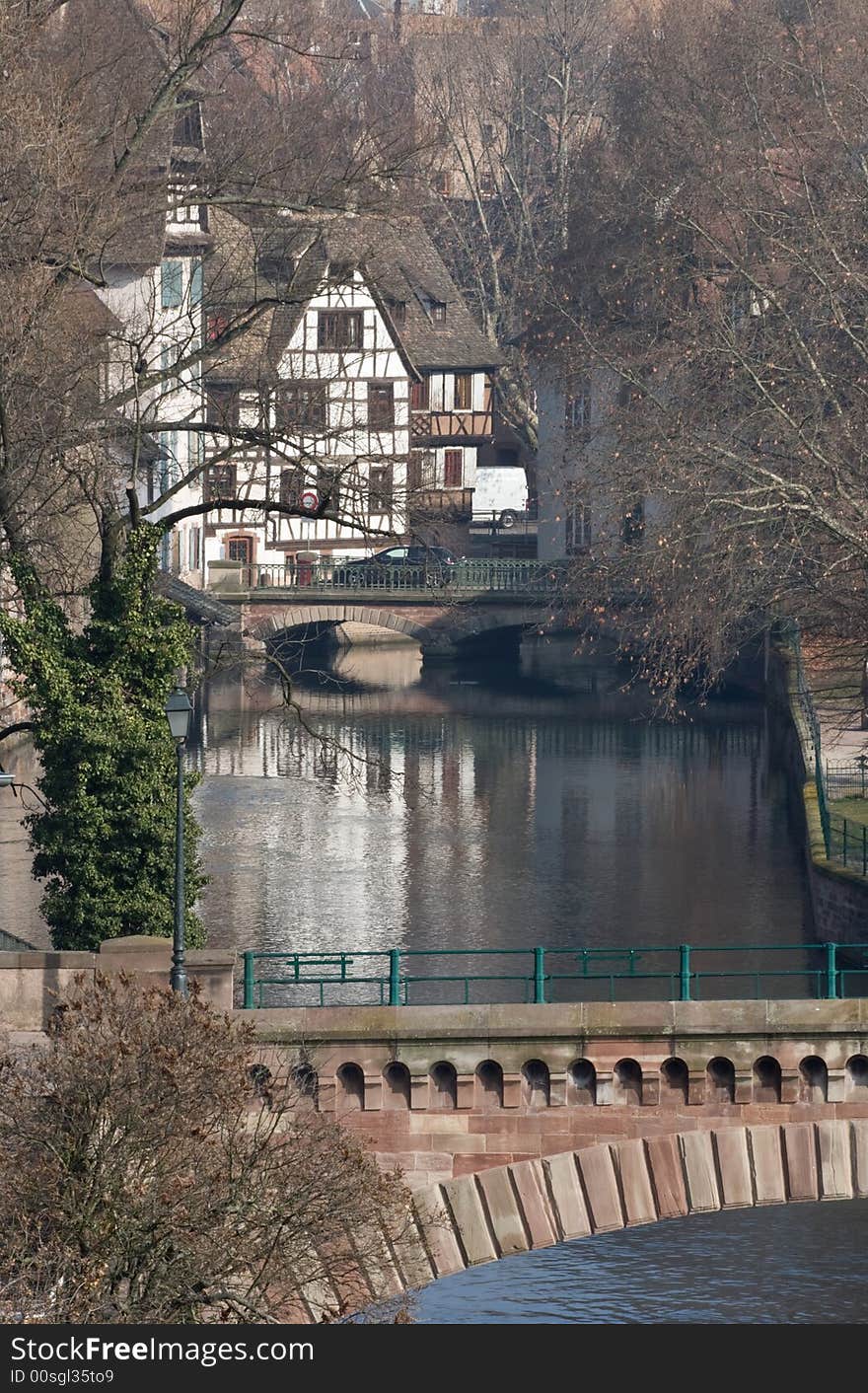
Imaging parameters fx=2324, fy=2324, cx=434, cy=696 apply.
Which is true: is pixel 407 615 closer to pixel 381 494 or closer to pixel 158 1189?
pixel 381 494

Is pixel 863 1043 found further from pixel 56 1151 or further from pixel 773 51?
pixel 773 51

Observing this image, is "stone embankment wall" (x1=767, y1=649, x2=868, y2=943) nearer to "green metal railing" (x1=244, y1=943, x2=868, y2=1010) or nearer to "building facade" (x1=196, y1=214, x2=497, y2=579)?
"green metal railing" (x1=244, y1=943, x2=868, y2=1010)

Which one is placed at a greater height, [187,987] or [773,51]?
[773,51]

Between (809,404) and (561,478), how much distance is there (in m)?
38.4

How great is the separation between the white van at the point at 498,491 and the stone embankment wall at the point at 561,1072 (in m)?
78.0

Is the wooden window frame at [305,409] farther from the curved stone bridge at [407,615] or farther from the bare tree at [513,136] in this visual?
the bare tree at [513,136]

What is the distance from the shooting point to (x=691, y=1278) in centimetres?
2938

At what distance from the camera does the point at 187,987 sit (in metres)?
22.1

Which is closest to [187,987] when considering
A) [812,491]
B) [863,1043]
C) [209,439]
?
[863,1043]

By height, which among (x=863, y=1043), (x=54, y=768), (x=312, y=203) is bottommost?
(x=863, y=1043)

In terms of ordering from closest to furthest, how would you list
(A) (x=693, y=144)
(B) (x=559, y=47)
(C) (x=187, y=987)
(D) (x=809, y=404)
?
(C) (x=187, y=987) → (D) (x=809, y=404) → (A) (x=693, y=144) → (B) (x=559, y=47)

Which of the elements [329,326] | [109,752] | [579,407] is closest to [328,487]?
[109,752]

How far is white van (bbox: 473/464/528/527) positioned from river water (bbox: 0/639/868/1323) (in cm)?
2882

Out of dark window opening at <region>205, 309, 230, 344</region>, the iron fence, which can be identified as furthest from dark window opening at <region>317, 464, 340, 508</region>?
the iron fence
